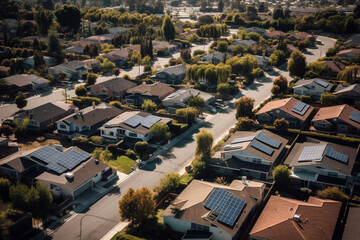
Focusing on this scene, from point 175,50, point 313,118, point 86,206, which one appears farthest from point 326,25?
point 86,206

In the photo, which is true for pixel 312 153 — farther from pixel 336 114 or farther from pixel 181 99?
pixel 181 99

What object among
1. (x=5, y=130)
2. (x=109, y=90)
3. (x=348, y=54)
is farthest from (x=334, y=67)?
(x=5, y=130)

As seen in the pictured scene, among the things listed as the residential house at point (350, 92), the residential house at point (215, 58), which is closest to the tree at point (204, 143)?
the residential house at point (350, 92)

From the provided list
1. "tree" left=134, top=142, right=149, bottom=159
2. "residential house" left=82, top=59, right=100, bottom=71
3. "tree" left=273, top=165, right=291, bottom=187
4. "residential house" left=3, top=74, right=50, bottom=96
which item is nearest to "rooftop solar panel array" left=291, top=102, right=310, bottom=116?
"tree" left=273, top=165, right=291, bottom=187

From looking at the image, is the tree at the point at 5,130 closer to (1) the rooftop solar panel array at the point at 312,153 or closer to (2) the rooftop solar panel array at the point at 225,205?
(2) the rooftop solar panel array at the point at 225,205

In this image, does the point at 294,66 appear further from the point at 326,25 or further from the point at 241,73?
the point at 326,25

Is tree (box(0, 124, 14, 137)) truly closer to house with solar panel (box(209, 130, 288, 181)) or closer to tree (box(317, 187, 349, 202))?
house with solar panel (box(209, 130, 288, 181))
